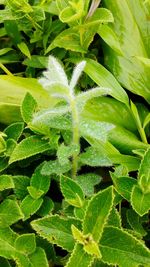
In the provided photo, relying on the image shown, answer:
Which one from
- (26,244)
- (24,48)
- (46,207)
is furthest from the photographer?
(24,48)

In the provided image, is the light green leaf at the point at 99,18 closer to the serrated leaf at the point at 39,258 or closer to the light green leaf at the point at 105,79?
the light green leaf at the point at 105,79

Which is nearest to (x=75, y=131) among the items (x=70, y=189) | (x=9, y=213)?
(x=70, y=189)

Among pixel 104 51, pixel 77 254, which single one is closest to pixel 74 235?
pixel 77 254

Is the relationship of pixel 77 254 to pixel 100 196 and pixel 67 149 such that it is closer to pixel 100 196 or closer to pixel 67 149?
pixel 100 196

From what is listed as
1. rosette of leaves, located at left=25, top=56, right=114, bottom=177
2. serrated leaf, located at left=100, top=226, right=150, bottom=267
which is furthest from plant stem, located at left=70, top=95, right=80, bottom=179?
serrated leaf, located at left=100, top=226, right=150, bottom=267

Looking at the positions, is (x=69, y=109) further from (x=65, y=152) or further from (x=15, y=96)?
(x=15, y=96)

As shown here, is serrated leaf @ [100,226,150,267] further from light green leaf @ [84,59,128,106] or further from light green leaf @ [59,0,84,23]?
light green leaf @ [59,0,84,23]
